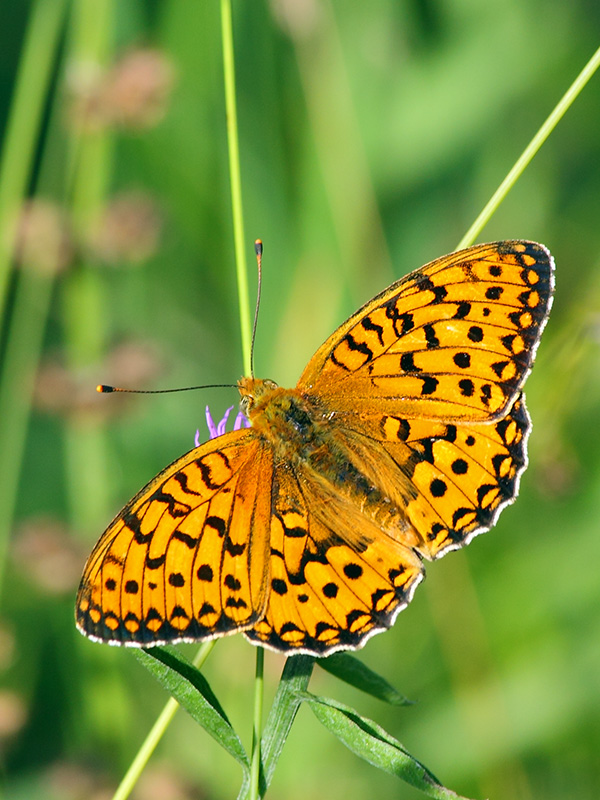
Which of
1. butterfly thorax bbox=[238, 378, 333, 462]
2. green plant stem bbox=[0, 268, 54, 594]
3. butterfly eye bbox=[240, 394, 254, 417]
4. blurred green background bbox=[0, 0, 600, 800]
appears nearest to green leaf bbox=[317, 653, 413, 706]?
butterfly thorax bbox=[238, 378, 333, 462]

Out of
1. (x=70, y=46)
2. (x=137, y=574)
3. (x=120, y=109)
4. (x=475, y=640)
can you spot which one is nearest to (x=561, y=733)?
(x=475, y=640)

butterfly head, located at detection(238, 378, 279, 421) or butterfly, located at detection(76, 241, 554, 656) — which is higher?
butterfly head, located at detection(238, 378, 279, 421)

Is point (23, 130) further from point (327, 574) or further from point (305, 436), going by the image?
point (327, 574)

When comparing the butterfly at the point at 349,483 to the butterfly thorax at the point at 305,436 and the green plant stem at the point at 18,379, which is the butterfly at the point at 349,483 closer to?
the butterfly thorax at the point at 305,436

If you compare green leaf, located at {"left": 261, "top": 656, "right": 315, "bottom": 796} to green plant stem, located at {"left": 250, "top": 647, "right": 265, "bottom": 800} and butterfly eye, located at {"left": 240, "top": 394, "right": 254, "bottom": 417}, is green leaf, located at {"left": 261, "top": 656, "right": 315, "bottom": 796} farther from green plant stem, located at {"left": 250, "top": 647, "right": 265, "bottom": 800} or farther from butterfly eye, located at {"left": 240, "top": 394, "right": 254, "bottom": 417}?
butterfly eye, located at {"left": 240, "top": 394, "right": 254, "bottom": 417}

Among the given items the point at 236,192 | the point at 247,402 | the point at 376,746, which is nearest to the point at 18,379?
the point at 247,402

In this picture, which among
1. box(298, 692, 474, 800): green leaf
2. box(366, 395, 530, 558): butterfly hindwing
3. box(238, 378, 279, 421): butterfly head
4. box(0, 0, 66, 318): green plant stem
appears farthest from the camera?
box(0, 0, 66, 318): green plant stem

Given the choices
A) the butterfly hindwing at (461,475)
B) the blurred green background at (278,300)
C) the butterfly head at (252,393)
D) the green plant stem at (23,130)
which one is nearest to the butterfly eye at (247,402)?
the butterfly head at (252,393)

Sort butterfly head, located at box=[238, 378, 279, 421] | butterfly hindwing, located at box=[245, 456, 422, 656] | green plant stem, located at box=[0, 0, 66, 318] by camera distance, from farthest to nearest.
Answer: green plant stem, located at box=[0, 0, 66, 318] < butterfly head, located at box=[238, 378, 279, 421] < butterfly hindwing, located at box=[245, 456, 422, 656]

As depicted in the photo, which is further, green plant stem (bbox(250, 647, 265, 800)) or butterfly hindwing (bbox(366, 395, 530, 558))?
butterfly hindwing (bbox(366, 395, 530, 558))
